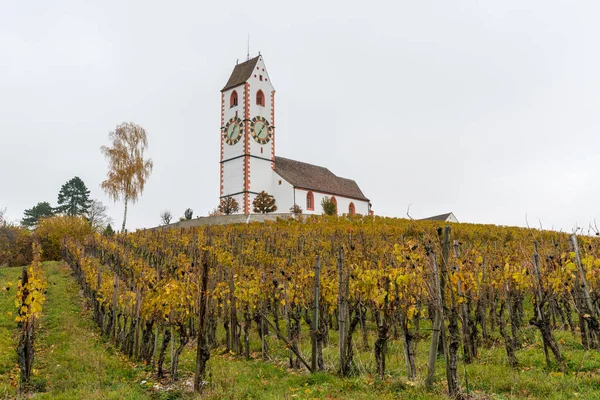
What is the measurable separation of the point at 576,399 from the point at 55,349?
9.62 metres

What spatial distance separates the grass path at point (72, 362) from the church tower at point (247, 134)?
29.4 m

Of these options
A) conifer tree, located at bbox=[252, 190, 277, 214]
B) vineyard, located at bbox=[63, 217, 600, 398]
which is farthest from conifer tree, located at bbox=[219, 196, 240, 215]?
vineyard, located at bbox=[63, 217, 600, 398]

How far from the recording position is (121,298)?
10.4m

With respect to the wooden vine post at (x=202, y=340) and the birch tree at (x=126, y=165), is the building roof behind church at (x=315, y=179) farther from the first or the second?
the wooden vine post at (x=202, y=340)

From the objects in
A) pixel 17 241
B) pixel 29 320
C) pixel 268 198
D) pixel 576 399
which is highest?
pixel 268 198

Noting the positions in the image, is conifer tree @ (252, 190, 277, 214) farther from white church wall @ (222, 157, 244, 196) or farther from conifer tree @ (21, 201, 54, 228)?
conifer tree @ (21, 201, 54, 228)

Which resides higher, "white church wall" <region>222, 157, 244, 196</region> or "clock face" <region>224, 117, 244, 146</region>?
"clock face" <region>224, 117, 244, 146</region>

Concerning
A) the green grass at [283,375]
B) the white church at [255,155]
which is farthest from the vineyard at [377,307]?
the white church at [255,155]

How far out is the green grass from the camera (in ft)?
20.4

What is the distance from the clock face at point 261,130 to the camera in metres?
44.2

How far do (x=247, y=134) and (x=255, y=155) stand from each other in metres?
2.10

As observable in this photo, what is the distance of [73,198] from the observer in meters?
71.0

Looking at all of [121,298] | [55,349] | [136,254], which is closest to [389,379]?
[121,298]

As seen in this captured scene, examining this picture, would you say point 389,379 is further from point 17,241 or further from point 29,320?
point 17,241
